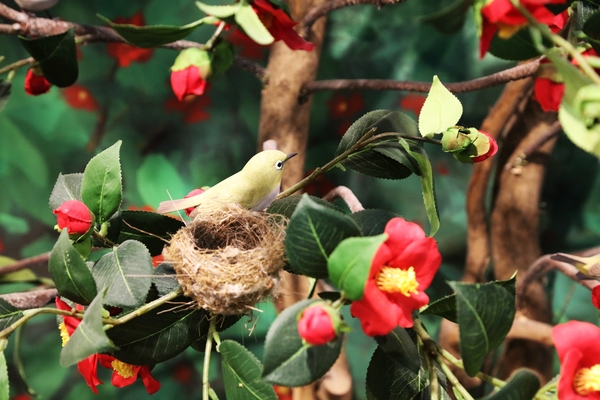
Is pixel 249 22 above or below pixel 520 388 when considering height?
above

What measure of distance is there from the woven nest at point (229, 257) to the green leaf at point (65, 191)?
0.38 feet

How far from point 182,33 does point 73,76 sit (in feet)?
0.84

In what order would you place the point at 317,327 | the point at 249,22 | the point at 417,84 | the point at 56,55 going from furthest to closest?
the point at 417,84
the point at 56,55
the point at 249,22
the point at 317,327

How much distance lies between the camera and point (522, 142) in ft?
3.14

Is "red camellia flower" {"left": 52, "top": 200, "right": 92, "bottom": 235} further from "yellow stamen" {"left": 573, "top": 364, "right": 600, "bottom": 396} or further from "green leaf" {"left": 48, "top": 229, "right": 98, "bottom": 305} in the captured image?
"yellow stamen" {"left": 573, "top": 364, "right": 600, "bottom": 396}

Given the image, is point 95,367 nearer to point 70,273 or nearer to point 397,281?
point 70,273

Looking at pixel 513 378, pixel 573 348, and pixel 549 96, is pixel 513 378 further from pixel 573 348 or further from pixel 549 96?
pixel 549 96

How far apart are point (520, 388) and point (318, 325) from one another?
13 centimetres

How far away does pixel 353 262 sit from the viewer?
1.01 feet

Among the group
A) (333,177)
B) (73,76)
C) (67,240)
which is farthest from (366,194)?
(67,240)

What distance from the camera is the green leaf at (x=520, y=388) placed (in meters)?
0.32

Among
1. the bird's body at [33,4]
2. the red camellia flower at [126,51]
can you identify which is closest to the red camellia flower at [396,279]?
the bird's body at [33,4]

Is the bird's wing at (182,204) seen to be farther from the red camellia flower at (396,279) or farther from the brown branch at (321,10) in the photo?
the brown branch at (321,10)

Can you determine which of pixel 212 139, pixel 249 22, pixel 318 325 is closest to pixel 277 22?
pixel 249 22
